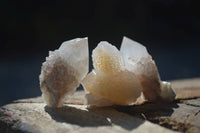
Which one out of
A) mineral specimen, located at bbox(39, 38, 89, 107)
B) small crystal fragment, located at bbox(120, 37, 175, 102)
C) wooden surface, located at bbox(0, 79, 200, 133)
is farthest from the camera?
small crystal fragment, located at bbox(120, 37, 175, 102)

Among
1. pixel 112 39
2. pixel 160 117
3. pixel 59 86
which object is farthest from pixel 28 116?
pixel 112 39

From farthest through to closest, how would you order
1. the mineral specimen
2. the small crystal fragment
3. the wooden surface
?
the small crystal fragment
the mineral specimen
the wooden surface

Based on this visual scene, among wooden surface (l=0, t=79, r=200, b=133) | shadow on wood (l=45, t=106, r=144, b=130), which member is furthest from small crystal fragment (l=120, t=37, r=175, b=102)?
shadow on wood (l=45, t=106, r=144, b=130)

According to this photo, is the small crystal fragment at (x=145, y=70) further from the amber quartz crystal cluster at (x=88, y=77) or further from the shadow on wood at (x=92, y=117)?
the shadow on wood at (x=92, y=117)

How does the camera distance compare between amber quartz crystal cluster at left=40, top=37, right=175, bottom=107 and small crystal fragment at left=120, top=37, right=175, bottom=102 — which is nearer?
amber quartz crystal cluster at left=40, top=37, right=175, bottom=107

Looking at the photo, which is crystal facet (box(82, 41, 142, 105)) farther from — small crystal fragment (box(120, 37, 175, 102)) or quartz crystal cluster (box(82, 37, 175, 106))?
small crystal fragment (box(120, 37, 175, 102))

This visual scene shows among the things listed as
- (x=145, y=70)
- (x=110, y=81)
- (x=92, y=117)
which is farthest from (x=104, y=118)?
(x=145, y=70)
